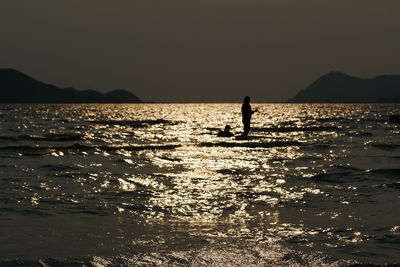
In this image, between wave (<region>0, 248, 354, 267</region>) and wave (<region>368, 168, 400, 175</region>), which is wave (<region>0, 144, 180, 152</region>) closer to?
wave (<region>368, 168, 400, 175</region>)

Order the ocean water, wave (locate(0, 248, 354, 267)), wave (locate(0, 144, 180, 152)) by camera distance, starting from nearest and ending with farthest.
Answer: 1. wave (locate(0, 248, 354, 267))
2. the ocean water
3. wave (locate(0, 144, 180, 152))

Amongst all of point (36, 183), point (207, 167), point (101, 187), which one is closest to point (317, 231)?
point (101, 187)

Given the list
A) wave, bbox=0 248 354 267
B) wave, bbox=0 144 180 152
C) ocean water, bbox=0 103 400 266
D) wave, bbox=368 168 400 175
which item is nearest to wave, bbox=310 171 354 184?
ocean water, bbox=0 103 400 266

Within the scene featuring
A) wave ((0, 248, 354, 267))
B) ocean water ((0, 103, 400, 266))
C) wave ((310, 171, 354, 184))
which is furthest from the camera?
wave ((310, 171, 354, 184))

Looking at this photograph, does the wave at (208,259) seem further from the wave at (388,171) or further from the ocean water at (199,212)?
the wave at (388,171)

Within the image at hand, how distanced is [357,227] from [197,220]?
270 cm

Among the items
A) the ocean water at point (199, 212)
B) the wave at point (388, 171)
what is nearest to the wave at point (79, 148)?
the ocean water at point (199, 212)

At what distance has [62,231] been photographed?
27.6ft

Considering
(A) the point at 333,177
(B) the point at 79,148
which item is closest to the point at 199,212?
(A) the point at 333,177

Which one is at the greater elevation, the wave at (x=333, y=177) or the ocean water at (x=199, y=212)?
the ocean water at (x=199, y=212)

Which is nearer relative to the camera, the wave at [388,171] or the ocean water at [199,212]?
the ocean water at [199,212]

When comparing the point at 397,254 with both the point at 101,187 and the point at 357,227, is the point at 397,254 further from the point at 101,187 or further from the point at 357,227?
the point at 101,187

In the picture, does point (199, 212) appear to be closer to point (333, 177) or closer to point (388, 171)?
point (333, 177)

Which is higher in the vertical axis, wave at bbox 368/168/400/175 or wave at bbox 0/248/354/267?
wave at bbox 0/248/354/267
